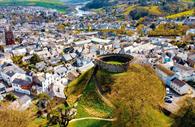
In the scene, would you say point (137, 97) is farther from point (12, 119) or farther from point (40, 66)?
point (40, 66)

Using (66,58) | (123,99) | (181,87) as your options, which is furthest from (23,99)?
(66,58)

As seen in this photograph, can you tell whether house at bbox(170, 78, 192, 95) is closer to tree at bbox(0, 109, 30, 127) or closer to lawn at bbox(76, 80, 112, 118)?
lawn at bbox(76, 80, 112, 118)

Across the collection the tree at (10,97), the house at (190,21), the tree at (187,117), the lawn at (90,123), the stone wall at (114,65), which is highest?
the stone wall at (114,65)

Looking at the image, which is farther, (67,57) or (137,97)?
(67,57)

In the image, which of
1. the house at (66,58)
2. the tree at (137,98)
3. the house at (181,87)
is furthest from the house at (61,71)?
the house at (181,87)

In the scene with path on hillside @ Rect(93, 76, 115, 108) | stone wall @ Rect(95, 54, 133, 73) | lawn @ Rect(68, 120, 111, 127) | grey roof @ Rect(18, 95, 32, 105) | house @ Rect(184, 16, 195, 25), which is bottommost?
grey roof @ Rect(18, 95, 32, 105)

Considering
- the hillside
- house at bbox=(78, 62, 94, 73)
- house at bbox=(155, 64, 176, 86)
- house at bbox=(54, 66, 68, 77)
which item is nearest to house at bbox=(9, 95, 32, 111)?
the hillside

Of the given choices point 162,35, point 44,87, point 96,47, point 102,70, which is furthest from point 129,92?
point 162,35

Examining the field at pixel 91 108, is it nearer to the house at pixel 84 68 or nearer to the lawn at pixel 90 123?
the lawn at pixel 90 123

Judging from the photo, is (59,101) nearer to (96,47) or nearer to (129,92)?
(129,92)
